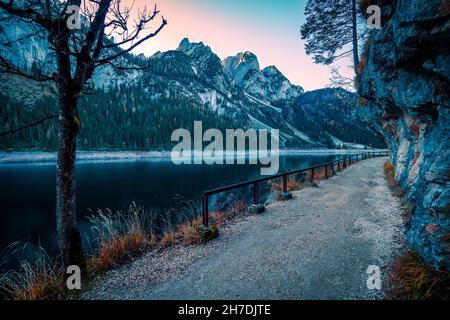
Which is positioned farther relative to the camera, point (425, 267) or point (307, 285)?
point (307, 285)

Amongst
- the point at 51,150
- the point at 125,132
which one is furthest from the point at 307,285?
the point at 125,132

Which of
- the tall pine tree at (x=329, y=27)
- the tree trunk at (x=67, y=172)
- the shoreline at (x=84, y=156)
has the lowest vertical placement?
the shoreline at (x=84, y=156)

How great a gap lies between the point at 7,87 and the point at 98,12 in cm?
14885

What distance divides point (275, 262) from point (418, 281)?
7.13 ft

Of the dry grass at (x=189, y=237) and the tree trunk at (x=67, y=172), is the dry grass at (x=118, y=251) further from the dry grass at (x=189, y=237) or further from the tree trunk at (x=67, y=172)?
the dry grass at (x=189, y=237)

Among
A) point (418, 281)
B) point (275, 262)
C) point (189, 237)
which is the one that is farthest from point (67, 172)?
point (418, 281)

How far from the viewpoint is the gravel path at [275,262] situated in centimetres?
351

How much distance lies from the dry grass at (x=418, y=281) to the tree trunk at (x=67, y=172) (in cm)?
547

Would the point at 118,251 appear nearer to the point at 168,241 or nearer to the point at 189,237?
the point at 168,241

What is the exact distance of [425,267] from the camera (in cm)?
323

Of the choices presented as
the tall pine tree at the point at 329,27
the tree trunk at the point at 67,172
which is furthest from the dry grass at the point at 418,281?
the tall pine tree at the point at 329,27

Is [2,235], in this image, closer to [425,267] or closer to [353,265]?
[353,265]

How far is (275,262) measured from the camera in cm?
434
